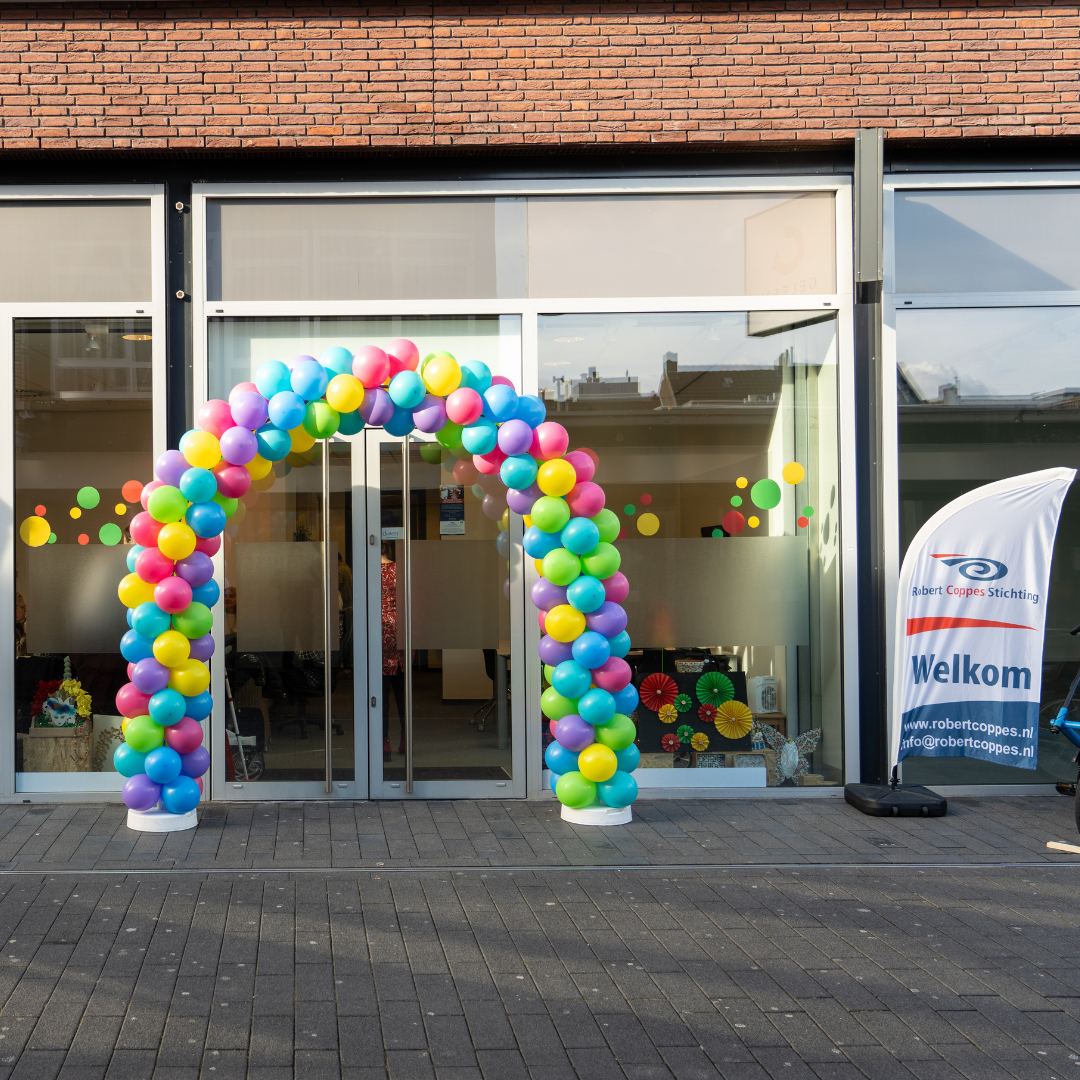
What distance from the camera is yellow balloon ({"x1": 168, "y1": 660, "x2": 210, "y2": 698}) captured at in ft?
20.2

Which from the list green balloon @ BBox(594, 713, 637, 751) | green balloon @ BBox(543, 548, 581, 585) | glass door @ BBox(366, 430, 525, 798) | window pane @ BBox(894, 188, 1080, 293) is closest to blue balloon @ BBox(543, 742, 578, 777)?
green balloon @ BBox(594, 713, 637, 751)

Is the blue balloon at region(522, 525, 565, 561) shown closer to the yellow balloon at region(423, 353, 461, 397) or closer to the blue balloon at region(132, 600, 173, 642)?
the yellow balloon at region(423, 353, 461, 397)

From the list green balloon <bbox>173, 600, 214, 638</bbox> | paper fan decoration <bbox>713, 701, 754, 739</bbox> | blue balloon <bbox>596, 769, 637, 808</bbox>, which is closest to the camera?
green balloon <bbox>173, 600, 214, 638</bbox>

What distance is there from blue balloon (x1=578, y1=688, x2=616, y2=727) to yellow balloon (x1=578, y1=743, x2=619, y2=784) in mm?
164

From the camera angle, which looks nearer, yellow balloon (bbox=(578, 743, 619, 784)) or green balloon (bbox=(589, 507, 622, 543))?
yellow balloon (bbox=(578, 743, 619, 784))

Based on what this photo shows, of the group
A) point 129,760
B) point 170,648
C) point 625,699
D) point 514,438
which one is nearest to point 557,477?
point 514,438

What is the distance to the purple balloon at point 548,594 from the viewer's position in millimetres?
6266

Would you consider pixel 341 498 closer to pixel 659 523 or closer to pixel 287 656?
pixel 287 656

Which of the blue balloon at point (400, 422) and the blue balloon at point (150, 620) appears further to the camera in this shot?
the blue balloon at point (400, 422)

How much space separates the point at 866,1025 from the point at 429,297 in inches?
211

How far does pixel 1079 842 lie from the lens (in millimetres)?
6172

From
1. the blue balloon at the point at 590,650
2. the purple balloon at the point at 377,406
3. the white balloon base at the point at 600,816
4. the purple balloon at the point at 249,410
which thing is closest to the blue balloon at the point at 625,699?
the blue balloon at the point at 590,650

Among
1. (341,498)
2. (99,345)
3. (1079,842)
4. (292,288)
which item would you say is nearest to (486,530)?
(341,498)

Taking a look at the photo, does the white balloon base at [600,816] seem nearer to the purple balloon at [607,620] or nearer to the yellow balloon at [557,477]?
the purple balloon at [607,620]
